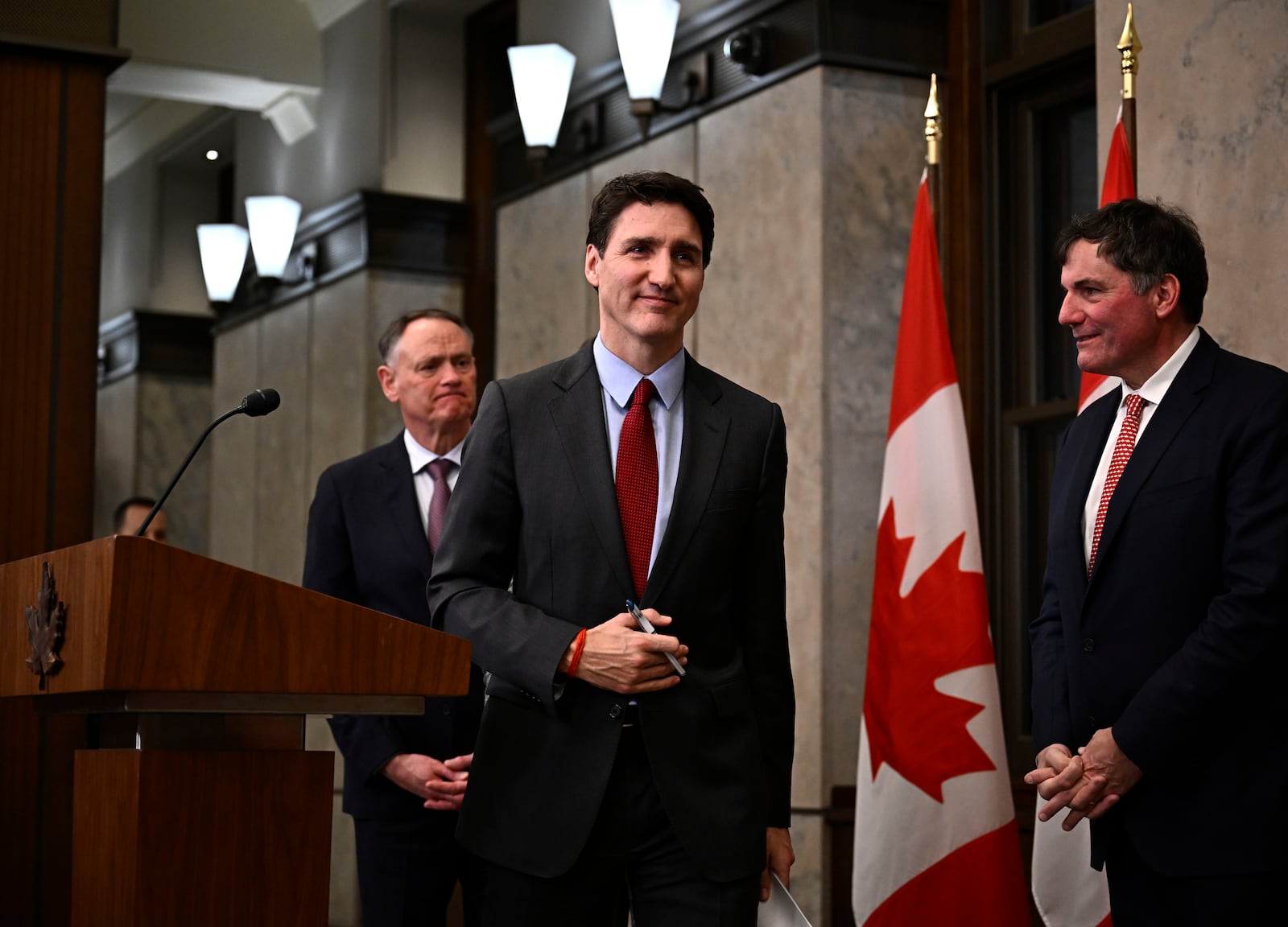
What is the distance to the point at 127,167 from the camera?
11.3 metres

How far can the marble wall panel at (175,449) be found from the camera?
10.7 metres

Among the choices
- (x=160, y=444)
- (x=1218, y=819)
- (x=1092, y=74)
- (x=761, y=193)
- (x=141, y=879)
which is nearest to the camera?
(x=141, y=879)

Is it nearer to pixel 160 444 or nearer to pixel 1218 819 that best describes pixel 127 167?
pixel 160 444

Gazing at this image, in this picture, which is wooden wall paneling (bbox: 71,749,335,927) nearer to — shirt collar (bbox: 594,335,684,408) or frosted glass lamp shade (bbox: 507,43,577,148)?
shirt collar (bbox: 594,335,684,408)

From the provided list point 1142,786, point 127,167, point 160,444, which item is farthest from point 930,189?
point 127,167

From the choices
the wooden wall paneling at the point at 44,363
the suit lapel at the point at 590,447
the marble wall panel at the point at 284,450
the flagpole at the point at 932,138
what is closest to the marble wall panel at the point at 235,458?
the marble wall panel at the point at 284,450

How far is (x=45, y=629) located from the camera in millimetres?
2258

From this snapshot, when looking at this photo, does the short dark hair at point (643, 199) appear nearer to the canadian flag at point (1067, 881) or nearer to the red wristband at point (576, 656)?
the red wristband at point (576, 656)

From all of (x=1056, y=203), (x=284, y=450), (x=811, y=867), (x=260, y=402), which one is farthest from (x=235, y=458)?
(x=260, y=402)

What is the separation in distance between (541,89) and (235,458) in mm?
3842

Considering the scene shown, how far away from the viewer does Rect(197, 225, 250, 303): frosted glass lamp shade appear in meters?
8.90

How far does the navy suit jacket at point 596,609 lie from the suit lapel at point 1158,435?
0.58 metres

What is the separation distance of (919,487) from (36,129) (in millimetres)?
2513

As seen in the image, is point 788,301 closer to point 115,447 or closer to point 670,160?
point 670,160
